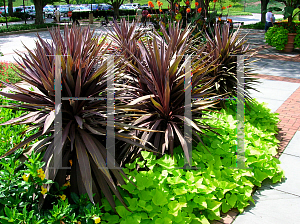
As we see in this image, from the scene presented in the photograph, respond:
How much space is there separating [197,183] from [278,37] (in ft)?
40.9

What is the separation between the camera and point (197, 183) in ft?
9.63

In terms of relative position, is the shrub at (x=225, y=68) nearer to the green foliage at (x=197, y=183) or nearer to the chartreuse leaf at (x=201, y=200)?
the green foliage at (x=197, y=183)

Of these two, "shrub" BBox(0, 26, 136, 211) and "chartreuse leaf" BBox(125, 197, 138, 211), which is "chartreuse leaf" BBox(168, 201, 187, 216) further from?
"shrub" BBox(0, 26, 136, 211)

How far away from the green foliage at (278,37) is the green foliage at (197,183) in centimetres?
1101

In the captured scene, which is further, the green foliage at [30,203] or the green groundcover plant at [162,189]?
the green groundcover plant at [162,189]

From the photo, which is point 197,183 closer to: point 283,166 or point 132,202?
point 132,202

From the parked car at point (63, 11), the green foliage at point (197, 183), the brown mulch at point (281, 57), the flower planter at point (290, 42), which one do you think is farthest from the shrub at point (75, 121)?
the parked car at point (63, 11)

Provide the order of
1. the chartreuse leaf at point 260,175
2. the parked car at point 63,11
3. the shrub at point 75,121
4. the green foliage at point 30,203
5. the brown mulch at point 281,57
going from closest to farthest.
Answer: the green foliage at point 30,203, the shrub at point 75,121, the chartreuse leaf at point 260,175, the brown mulch at point 281,57, the parked car at point 63,11

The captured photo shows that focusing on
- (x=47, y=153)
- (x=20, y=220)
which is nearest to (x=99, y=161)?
(x=47, y=153)

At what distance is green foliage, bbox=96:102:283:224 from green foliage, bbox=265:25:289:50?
11.0 m

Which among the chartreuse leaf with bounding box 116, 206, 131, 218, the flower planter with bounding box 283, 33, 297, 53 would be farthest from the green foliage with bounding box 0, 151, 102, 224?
the flower planter with bounding box 283, 33, 297, 53

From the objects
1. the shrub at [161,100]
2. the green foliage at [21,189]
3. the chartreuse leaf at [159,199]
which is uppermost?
the shrub at [161,100]

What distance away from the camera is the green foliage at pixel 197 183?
2697 mm

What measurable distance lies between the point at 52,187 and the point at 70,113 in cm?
69
